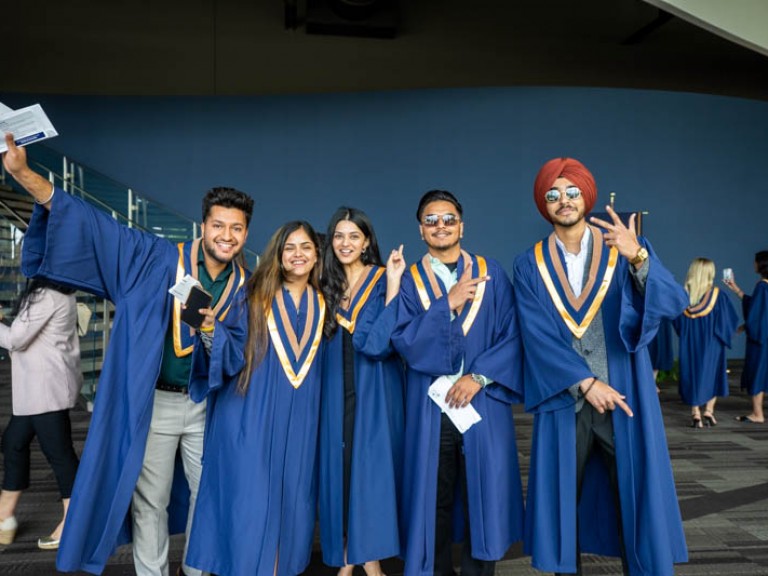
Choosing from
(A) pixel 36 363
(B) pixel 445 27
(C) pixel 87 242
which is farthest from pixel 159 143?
(C) pixel 87 242

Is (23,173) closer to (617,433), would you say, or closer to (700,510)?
(617,433)

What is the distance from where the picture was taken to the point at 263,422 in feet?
8.00

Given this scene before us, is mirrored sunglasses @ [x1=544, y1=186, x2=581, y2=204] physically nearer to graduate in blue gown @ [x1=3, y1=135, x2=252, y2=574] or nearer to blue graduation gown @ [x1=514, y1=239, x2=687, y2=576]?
blue graduation gown @ [x1=514, y1=239, x2=687, y2=576]

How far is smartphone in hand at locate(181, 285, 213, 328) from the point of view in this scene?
2.15 m

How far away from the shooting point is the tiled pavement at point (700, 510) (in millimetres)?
3074

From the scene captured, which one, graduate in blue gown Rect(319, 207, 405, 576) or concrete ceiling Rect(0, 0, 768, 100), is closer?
graduate in blue gown Rect(319, 207, 405, 576)

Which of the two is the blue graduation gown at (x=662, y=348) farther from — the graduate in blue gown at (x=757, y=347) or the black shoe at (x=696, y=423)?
the black shoe at (x=696, y=423)

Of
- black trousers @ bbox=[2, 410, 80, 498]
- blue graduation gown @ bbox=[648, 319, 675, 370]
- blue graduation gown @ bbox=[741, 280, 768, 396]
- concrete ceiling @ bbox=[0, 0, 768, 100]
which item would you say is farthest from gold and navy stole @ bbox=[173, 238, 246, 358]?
concrete ceiling @ bbox=[0, 0, 768, 100]

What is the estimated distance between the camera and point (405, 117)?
10.9 metres

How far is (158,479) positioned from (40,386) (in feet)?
3.78

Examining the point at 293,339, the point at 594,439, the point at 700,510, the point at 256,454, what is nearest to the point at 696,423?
the point at 700,510

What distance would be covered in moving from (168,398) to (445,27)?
11.6m

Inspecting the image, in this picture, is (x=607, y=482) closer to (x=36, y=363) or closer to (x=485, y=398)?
(x=485, y=398)

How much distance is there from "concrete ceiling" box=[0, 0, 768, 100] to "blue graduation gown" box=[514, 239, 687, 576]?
10.6 metres
